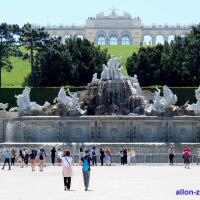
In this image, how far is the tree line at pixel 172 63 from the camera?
70688mm

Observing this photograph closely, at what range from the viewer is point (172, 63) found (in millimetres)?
73812

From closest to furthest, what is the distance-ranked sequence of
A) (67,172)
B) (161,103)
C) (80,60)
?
(67,172) < (161,103) < (80,60)

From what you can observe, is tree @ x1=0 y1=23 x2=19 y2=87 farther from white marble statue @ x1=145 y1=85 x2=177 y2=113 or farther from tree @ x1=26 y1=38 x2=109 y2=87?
white marble statue @ x1=145 y1=85 x2=177 y2=113

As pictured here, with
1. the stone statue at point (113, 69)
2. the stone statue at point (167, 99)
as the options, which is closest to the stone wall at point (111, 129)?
the stone statue at point (167, 99)

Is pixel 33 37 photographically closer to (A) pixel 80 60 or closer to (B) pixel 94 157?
Result: (A) pixel 80 60

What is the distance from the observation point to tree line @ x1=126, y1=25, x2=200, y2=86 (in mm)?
70688

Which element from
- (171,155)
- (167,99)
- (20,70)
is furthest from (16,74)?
(171,155)

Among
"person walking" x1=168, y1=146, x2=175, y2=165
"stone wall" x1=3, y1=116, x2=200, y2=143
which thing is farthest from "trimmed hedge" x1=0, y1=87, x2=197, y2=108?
"person walking" x1=168, y1=146, x2=175, y2=165

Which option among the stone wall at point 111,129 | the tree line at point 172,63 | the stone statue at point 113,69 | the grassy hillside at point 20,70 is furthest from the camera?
the grassy hillside at point 20,70

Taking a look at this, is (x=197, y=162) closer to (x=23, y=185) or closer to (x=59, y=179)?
(x=59, y=179)

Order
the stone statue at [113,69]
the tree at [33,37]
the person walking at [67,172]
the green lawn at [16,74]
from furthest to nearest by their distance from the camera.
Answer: the green lawn at [16,74] → the tree at [33,37] → the stone statue at [113,69] → the person walking at [67,172]

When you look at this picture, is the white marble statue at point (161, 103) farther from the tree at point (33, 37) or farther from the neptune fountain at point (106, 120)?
the tree at point (33, 37)

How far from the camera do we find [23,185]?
26641 millimetres

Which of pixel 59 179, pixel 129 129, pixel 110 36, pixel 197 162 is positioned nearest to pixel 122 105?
pixel 129 129
